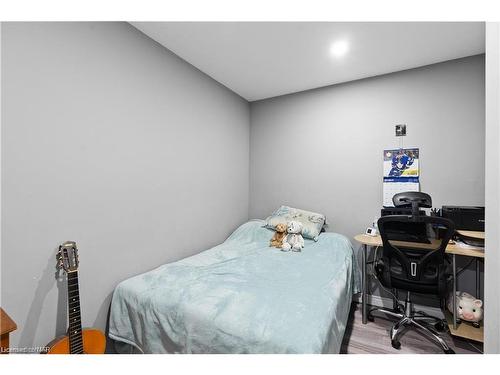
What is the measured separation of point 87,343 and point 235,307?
888mm

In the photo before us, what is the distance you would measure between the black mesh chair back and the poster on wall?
691 millimetres

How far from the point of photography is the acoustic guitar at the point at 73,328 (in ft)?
3.94

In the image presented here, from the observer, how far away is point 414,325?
2006mm

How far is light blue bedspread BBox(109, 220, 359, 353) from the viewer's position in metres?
1.07

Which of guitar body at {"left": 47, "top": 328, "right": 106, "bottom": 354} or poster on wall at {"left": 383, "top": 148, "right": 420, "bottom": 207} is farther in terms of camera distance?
poster on wall at {"left": 383, "top": 148, "right": 420, "bottom": 207}

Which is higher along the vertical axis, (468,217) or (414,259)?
(468,217)

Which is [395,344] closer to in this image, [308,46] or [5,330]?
[5,330]

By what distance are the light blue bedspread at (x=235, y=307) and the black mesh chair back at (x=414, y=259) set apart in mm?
395

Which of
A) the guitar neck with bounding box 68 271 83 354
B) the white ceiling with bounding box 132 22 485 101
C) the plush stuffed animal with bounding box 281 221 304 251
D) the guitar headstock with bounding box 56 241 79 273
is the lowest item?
the guitar neck with bounding box 68 271 83 354

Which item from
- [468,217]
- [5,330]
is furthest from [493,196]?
[5,330]

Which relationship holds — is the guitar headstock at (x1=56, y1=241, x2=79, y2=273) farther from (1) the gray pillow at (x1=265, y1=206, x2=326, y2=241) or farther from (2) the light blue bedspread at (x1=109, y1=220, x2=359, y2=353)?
(1) the gray pillow at (x1=265, y1=206, x2=326, y2=241)

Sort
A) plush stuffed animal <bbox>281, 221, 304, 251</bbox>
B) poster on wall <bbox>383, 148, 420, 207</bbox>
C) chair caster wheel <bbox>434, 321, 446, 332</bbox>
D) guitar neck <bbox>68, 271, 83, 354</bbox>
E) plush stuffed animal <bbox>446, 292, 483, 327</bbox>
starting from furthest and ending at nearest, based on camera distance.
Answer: poster on wall <bbox>383, 148, 420, 207</bbox> < plush stuffed animal <bbox>281, 221, 304, 251</bbox> < chair caster wheel <bbox>434, 321, 446, 332</bbox> < plush stuffed animal <bbox>446, 292, 483, 327</bbox> < guitar neck <bbox>68, 271, 83, 354</bbox>

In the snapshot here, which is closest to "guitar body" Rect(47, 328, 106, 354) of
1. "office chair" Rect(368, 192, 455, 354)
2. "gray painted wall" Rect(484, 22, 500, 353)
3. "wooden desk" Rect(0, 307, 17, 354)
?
"wooden desk" Rect(0, 307, 17, 354)

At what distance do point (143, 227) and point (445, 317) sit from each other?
2.87 meters
